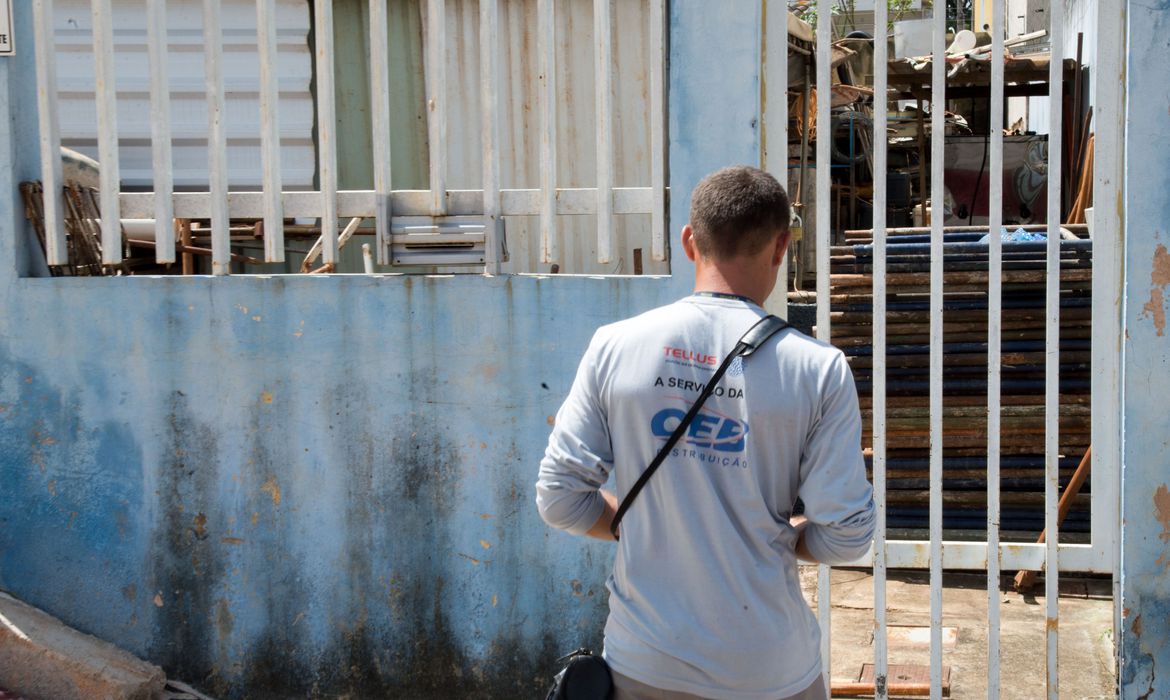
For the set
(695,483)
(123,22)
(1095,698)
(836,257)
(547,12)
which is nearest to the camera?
(695,483)

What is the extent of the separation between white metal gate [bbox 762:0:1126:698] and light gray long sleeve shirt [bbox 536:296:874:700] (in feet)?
4.27

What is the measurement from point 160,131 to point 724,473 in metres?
2.55

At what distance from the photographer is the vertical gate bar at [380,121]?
3756 millimetres

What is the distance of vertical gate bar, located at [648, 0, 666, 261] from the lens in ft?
11.8

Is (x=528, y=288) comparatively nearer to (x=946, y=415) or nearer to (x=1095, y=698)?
(x=1095, y=698)

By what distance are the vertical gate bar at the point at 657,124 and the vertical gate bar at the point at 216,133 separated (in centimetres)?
141

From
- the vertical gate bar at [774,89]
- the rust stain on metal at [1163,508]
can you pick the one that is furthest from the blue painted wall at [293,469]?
the rust stain on metal at [1163,508]

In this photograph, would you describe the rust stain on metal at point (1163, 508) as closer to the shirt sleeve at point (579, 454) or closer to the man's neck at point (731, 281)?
the man's neck at point (731, 281)

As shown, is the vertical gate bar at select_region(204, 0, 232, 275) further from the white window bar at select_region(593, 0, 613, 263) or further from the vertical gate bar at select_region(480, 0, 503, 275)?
the white window bar at select_region(593, 0, 613, 263)

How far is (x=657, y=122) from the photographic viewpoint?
3.62 m

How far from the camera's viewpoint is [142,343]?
154 inches

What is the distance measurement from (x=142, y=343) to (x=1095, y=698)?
342 centimetres

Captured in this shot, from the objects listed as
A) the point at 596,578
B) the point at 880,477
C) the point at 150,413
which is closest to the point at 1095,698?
the point at 880,477

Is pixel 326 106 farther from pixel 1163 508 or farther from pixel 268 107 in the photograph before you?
pixel 1163 508
